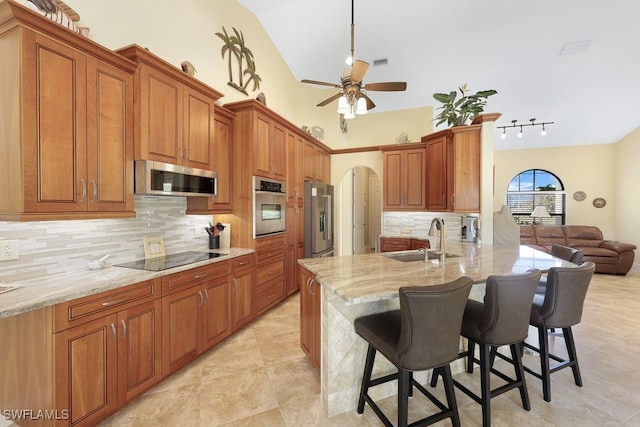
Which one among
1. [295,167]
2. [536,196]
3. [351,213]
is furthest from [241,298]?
[536,196]

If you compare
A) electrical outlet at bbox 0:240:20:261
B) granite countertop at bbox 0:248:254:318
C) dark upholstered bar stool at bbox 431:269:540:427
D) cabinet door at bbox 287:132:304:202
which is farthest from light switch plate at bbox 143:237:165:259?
dark upholstered bar stool at bbox 431:269:540:427

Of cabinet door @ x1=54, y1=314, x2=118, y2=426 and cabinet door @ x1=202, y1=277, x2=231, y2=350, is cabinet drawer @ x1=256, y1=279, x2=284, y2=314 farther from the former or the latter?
cabinet door @ x1=54, y1=314, x2=118, y2=426

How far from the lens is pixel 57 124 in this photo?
1635 mm

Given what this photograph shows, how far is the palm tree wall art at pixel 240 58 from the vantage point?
11.3 ft

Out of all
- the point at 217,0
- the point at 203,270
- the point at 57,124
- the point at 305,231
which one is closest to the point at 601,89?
the point at 305,231

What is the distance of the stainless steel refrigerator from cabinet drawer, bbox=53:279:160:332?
8.51 ft

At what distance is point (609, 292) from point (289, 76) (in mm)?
6553

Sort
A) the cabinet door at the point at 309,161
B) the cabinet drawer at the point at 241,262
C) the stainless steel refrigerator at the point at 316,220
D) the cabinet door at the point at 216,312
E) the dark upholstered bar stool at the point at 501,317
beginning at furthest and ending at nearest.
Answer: the cabinet door at the point at 309,161 < the stainless steel refrigerator at the point at 316,220 < the cabinet drawer at the point at 241,262 < the cabinet door at the point at 216,312 < the dark upholstered bar stool at the point at 501,317

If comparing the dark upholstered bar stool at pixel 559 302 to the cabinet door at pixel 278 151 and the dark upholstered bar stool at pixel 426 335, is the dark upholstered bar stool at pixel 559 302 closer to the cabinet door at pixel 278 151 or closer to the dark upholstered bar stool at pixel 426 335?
the dark upholstered bar stool at pixel 426 335

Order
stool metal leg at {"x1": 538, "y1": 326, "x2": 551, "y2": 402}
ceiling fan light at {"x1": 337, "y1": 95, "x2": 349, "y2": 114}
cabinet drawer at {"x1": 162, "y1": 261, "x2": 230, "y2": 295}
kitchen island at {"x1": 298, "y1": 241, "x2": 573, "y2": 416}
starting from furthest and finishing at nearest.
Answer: ceiling fan light at {"x1": 337, "y1": 95, "x2": 349, "y2": 114} → cabinet drawer at {"x1": 162, "y1": 261, "x2": 230, "y2": 295} → stool metal leg at {"x1": 538, "y1": 326, "x2": 551, "y2": 402} → kitchen island at {"x1": 298, "y1": 241, "x2": 573, "y2": 416}

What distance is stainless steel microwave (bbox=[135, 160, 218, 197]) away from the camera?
2.10 metres

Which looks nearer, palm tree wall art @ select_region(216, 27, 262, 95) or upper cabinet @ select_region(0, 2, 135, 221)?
upper cabinet @ select_region(0, 2, 135, 221)

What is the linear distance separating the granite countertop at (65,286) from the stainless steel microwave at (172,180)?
0.61 meters

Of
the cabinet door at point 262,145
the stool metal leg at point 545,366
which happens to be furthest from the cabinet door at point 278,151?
the stool metal leg at point 545,366
